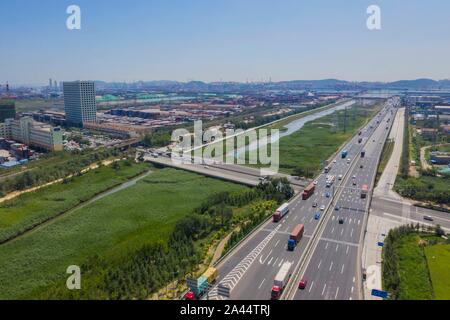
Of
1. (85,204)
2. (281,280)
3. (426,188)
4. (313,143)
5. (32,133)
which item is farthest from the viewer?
(313,143)

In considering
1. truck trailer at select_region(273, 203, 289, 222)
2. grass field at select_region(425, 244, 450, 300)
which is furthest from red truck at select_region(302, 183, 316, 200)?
grass field at select_region(425, 244, 450, 300)

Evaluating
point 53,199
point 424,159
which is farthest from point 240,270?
point 424,159

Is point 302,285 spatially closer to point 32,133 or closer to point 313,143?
point 313,143

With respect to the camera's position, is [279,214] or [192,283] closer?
[192,283]

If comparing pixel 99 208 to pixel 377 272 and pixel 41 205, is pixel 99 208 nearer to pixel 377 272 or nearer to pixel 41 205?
pixel 41 205

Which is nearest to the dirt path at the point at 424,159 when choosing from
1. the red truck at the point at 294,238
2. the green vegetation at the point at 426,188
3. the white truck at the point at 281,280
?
the green vegetation at the point at 426,188
